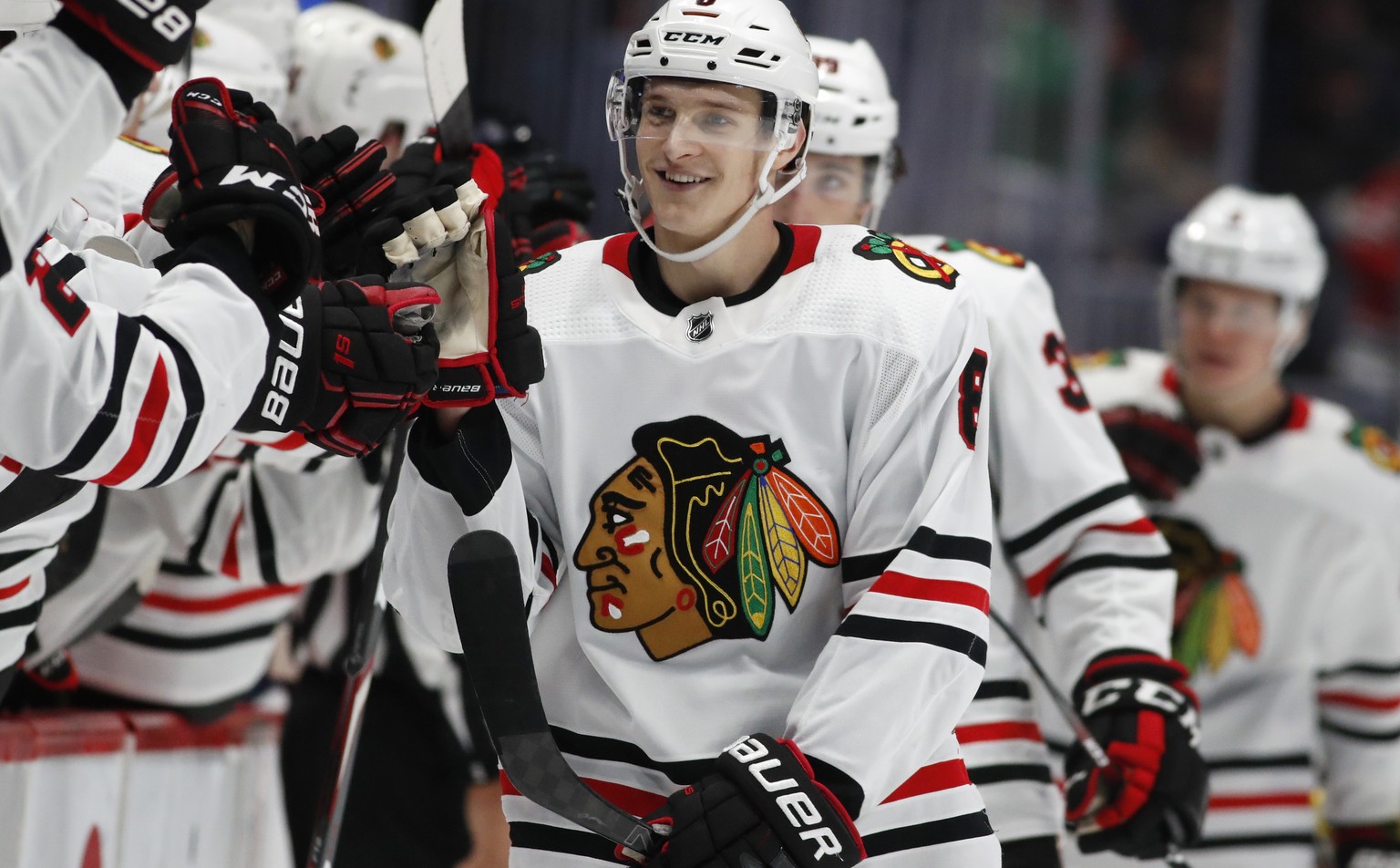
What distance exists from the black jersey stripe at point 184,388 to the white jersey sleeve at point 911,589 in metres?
0.72

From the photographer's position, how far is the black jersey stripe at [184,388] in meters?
1.73

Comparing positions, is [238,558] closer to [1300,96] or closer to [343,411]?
[343,411]

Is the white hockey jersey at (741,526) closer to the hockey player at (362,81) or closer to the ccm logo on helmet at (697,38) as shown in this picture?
the ccm logo on helmet at (697,38)

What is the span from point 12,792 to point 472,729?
4.34 feet

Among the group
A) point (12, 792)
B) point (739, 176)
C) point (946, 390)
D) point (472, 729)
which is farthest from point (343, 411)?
point (472, 729)

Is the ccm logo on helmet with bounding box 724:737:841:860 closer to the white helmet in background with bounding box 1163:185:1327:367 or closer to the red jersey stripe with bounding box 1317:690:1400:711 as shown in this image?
the red jersey stripe with bounding box 1317:690:1400:711

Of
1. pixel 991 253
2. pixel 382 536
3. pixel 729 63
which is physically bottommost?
pixel 382 536

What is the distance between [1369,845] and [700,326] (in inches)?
89.7

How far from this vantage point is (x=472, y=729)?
405cm

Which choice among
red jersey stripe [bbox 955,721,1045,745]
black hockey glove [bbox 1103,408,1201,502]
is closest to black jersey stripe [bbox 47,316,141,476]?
red jersey stripe [bbox 955,721,1045,745]

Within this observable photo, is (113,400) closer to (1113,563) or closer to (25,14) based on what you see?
(25,14)

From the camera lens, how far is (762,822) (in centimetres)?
188

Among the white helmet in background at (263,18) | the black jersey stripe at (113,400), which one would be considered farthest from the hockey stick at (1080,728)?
the white helmet in background at (263,18)

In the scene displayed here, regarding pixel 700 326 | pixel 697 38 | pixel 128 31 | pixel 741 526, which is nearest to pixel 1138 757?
pixel 741 526
